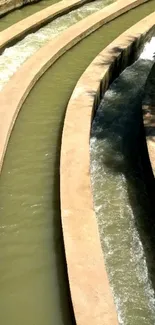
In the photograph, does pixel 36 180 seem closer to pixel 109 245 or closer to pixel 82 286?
pixel 109 245

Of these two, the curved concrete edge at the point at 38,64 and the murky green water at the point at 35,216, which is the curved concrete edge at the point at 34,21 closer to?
the curved concrete edge at the point at 38,64

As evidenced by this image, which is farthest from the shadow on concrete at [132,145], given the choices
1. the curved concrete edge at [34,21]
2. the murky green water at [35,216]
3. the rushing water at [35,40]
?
the curved concrete edge at [34,21]

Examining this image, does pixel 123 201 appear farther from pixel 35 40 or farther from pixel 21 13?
pixel 21 13

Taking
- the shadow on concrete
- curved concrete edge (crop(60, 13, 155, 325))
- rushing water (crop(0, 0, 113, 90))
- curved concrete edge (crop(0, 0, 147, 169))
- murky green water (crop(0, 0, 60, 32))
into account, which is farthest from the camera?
murky green water (crop(0, 0, 60, 32))

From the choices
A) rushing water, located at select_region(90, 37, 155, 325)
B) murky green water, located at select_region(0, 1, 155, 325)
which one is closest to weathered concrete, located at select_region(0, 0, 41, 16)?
murky green water, located at select_region(0, 1, 155, 325)

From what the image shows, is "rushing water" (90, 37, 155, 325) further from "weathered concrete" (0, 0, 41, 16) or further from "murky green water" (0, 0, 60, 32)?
"weathered concrete" (0, 0, 41, 16)
